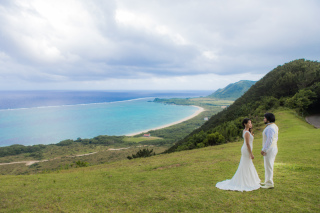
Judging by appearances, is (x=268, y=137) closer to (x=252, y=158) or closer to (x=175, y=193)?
(x=252, y=158)

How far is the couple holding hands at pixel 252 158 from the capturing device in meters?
7.13

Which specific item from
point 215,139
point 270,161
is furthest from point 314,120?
point 270,161

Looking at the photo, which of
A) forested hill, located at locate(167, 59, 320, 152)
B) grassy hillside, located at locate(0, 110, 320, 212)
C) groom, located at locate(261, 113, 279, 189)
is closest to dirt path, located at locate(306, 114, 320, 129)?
forested hill, located at locate(167, 59, 320, 152)

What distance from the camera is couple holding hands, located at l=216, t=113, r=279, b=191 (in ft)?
23.4

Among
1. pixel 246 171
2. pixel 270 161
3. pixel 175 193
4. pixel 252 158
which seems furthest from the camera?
pixel 175 193

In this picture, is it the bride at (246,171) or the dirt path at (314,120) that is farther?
the dirt path at (314,120)

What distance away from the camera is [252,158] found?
7.59 meters

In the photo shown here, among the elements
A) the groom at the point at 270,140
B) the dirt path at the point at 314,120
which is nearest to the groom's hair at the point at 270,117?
the groom at the point at 270,140

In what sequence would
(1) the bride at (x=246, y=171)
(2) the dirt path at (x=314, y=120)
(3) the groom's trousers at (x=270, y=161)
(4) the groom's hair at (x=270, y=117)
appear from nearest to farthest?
Result: (4) the groom's hair at (x=270, y=117), (3) the groom's trousers at (x=270, y=161), (1) the bride at (x=246, y=171), (2) the dirt path at (x=314, y=120)

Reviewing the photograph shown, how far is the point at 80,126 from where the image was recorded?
12794cm

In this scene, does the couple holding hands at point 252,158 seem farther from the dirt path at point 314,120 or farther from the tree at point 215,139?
the dirt path at point 314,120

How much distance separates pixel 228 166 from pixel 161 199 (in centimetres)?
606

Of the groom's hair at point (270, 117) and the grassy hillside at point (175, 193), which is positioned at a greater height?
the groom's hair at point (270, 117)

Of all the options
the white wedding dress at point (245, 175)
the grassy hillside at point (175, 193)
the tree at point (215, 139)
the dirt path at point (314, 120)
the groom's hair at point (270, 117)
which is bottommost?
the tree at point (215, 139)
